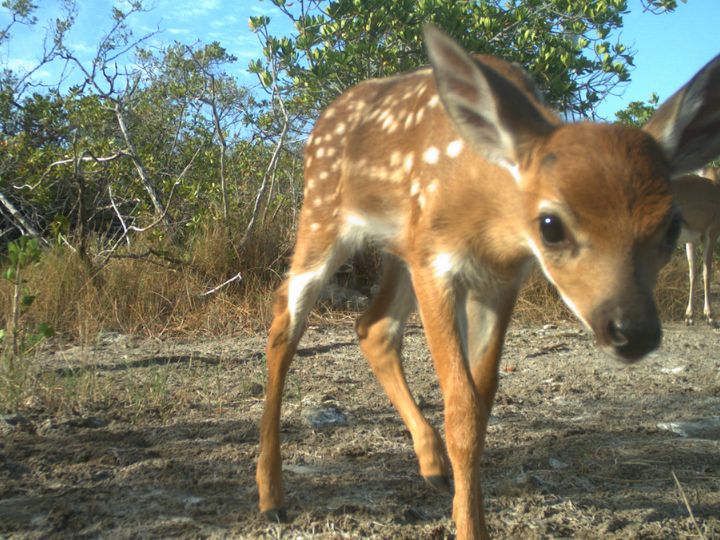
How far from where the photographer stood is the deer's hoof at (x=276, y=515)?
299 cm

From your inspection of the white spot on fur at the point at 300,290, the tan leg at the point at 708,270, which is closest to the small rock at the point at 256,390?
the white spot on fur at the point at 300,290

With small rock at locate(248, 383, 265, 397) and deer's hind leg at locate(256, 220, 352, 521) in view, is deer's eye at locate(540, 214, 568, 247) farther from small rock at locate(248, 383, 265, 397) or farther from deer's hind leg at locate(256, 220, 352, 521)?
small rock at locate(248, 383, 265, 397)

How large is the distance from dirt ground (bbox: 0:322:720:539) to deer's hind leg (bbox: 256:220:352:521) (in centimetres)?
12

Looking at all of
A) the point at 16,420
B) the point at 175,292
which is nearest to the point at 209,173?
the point at 175,292

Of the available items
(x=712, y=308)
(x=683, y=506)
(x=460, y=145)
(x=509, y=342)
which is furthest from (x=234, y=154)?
(x=683, y=506)

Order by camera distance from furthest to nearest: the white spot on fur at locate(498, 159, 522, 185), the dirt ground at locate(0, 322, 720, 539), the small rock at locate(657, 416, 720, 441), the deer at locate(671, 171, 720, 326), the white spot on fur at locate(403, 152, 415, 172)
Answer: the deer at locate(671, 171, 720, 326), the small rock at locate(657, 416, 720, 441), the white spot on fur at locate(403, 152, 415, 172), the dirt ground at locate(0, 322, 720, 539), the white spot on fur at locate(498, 159, 522, 185)

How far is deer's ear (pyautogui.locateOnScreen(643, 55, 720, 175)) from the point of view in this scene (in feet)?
8.29

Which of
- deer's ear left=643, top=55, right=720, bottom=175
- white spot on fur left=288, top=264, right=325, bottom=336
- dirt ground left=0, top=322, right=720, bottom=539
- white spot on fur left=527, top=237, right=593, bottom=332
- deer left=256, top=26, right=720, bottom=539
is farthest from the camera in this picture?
white spot on fur left=288, top=264, right=325, bottom=336

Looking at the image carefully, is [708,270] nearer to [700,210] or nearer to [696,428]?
[700,210]

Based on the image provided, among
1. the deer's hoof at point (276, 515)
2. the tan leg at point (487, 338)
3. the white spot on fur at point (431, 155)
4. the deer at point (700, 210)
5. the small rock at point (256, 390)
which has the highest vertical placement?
the deer at point (700, 210)

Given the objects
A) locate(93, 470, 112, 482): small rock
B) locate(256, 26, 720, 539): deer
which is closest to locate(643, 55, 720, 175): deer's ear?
locate(256, 26, 720, 539): deer

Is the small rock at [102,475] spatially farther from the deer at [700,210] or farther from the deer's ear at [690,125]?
the deer at [700,210]

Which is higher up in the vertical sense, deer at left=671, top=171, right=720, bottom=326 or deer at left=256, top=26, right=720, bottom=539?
deer at left=671, top=171, right=720, bottom=326

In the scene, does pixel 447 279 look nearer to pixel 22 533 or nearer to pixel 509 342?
pixel 22 533
